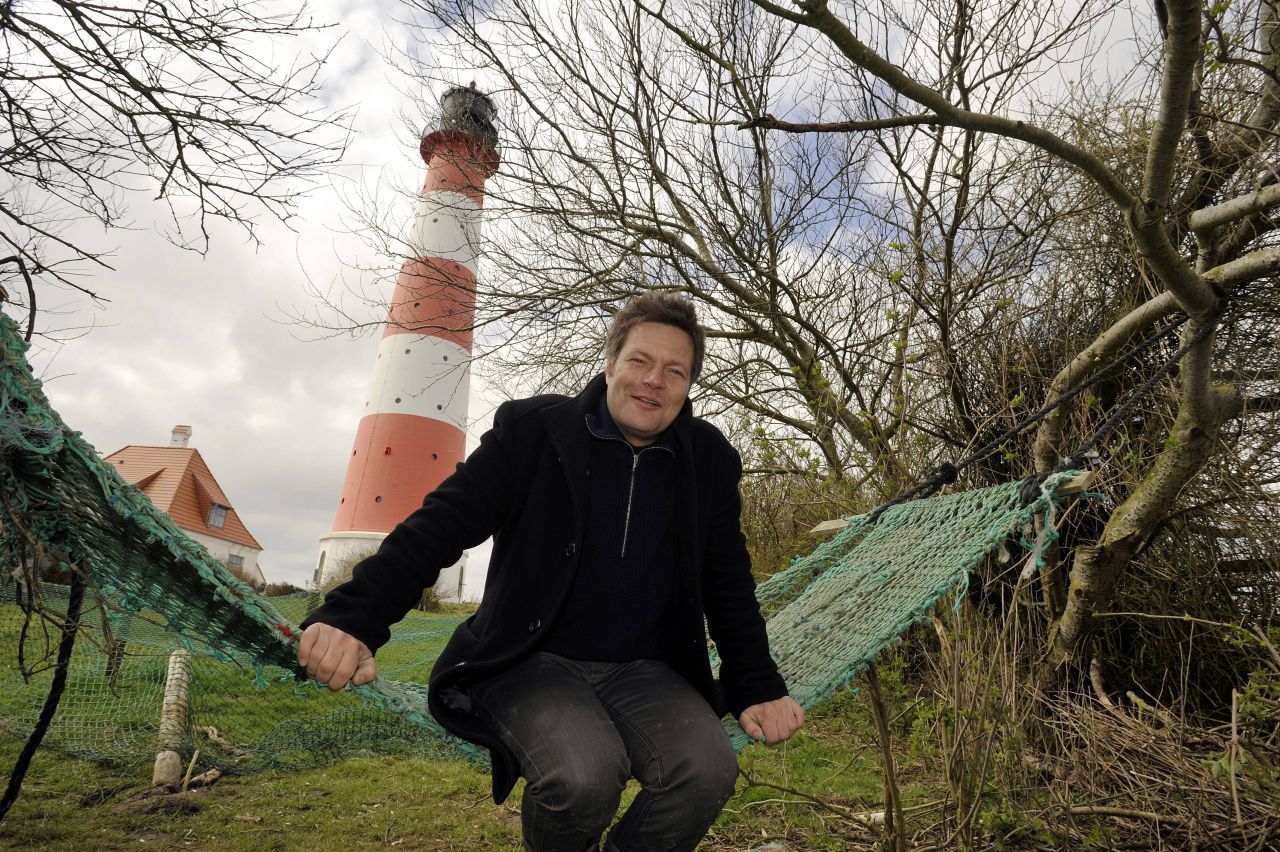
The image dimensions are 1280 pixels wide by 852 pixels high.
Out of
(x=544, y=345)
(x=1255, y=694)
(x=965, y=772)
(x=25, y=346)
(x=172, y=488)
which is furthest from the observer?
(x=172, y=488)

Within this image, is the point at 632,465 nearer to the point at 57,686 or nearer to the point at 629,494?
the point at 629,494

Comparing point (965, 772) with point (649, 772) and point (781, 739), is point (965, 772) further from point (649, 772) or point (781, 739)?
point (649, 772)

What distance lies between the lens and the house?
20719mm

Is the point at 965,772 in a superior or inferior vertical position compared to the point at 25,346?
inferior

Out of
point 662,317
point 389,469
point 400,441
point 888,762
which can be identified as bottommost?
point 888,762

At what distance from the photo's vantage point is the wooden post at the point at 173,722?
299 centimetres

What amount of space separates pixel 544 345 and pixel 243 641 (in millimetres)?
4730

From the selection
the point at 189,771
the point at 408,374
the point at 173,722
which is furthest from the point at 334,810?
the point at 408,374

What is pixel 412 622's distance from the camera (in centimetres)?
693

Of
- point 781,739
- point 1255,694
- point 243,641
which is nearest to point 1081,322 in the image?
point 1255,694

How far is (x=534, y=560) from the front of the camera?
1634 millimetres

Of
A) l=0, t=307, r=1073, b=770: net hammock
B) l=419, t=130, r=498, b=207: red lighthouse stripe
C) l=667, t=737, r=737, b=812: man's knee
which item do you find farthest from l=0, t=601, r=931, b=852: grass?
l=419, t=130, r=498, b=207: red lighthouse stripe

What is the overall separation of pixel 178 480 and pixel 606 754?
74.8 feet

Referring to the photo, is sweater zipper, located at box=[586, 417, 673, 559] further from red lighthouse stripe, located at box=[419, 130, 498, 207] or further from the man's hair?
red lighthouse stripe, located at box=[419, 130, 498, 207]
